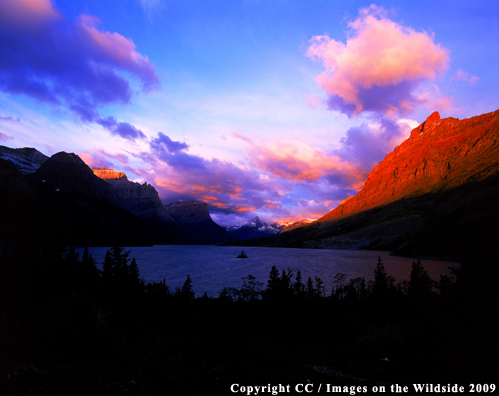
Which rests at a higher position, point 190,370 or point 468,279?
point 468,279

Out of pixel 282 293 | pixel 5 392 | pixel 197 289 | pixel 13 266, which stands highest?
pixel 5 392

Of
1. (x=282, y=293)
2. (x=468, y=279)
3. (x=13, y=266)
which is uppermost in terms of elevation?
(x=468, y=279)

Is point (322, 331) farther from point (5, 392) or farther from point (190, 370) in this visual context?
point (5, 392)

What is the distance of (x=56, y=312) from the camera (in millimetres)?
21375

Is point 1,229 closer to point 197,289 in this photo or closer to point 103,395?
point 197,289

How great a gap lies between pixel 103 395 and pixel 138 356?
5.31m

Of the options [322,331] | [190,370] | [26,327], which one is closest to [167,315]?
[322,331]

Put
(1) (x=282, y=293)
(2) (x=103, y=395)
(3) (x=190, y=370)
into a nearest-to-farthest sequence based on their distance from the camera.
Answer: (2) (x=103, y=395), (3) (x=190, y=370), (1) (x=282, y=293)

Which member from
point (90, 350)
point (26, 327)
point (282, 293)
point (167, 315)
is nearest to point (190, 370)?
point (90, 350)

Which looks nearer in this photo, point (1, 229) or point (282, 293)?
point (282, 293)

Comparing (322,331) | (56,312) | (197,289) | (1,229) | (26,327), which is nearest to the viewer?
(26,327)

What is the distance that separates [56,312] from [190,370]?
15323 millimetres

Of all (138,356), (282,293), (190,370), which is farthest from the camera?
(282,293)

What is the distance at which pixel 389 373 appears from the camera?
1622 cm
